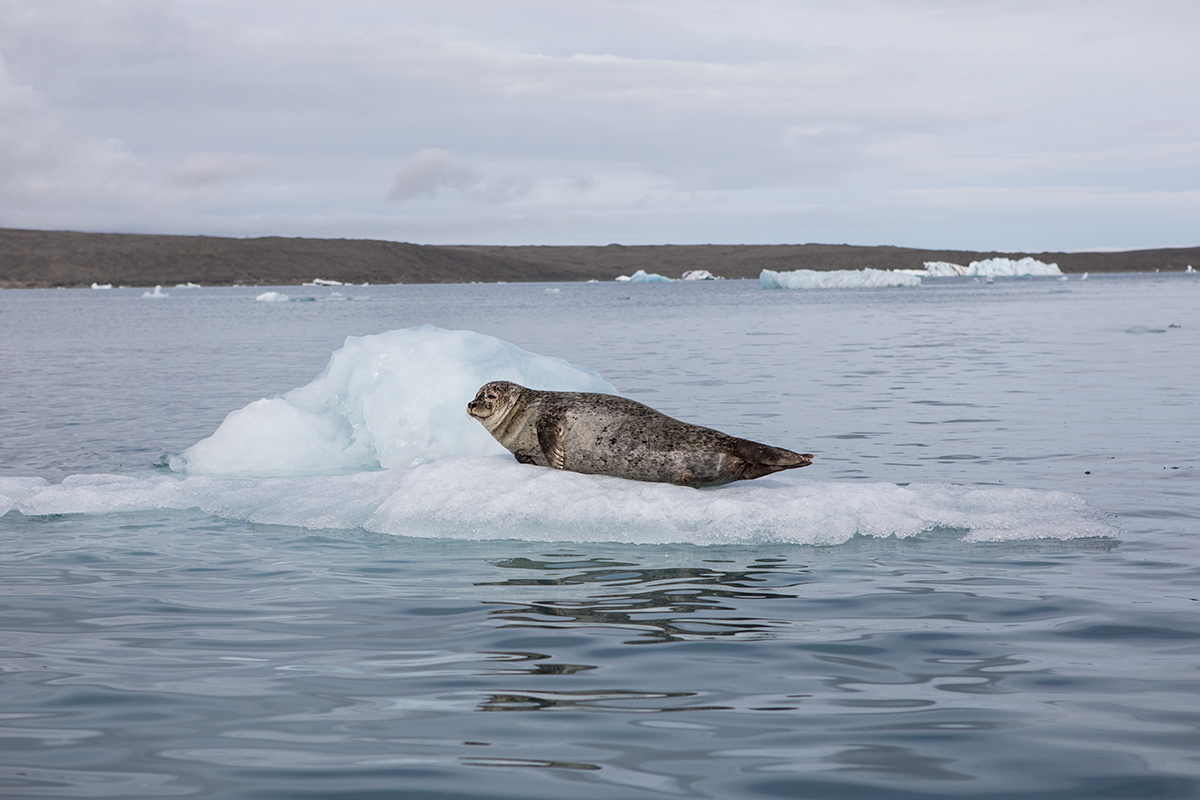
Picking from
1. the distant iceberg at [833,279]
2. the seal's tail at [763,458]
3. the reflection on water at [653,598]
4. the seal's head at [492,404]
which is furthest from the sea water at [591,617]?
the distant iceberg at [833,279]

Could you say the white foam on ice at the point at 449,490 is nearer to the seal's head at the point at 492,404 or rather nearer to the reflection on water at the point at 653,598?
the seal's head at the point at 492,404

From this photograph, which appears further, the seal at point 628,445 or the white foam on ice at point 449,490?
the seal at point 628,445

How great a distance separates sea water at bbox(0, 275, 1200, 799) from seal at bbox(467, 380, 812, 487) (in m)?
0.26

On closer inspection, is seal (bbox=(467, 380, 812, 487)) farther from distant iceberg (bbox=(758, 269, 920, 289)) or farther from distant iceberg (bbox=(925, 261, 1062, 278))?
distant iceberg (bbox=(925, 261, 1062, 278))

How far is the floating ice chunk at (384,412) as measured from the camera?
10727 mm

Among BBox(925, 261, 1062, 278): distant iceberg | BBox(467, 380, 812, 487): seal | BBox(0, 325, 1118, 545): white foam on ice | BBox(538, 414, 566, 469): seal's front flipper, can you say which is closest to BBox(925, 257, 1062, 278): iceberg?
BBox(925, 261, 1062, 278): distant iceberg

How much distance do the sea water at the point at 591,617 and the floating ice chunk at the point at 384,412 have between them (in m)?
0.05

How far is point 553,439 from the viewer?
8328mm

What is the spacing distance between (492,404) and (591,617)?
3.83m

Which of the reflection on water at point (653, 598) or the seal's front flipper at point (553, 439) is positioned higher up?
the seal's front flipper at point (553, 439)

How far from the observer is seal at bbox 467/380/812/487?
789 cm

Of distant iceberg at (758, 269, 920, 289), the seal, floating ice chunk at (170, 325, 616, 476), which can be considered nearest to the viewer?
the seal

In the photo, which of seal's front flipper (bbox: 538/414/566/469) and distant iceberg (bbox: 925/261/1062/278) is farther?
distant iceberg (bbox: 925/261/1062/278)

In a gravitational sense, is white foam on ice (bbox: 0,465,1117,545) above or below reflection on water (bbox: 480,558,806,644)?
above
